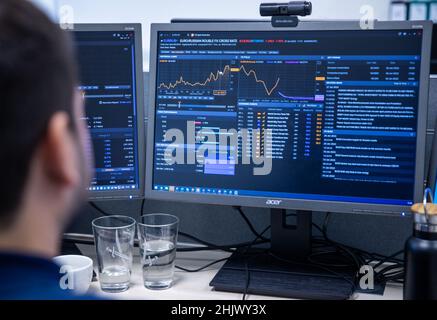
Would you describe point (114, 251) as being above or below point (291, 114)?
below

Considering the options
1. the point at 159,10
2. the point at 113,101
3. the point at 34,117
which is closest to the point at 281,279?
the point at 113,101

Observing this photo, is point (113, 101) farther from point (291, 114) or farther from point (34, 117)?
point (34, 117)

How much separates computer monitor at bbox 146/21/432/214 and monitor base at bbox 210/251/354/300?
0.13m

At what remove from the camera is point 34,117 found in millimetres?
517

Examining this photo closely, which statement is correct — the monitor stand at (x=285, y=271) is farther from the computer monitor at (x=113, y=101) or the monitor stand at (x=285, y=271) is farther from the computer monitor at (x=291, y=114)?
the computer monitor at (x=113, y=101)

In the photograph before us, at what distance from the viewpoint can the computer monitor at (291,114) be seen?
1.12 meters

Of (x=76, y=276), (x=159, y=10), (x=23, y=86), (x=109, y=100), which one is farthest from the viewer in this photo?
(x=159, y=10)

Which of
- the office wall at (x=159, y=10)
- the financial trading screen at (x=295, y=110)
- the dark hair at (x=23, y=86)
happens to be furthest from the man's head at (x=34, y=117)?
the office wall at (x=159, y=10)

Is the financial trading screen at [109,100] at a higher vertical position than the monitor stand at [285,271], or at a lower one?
higher

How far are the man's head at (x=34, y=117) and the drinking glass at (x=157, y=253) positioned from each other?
600 millimetres

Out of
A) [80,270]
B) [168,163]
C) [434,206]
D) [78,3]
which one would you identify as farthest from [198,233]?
[78,3]

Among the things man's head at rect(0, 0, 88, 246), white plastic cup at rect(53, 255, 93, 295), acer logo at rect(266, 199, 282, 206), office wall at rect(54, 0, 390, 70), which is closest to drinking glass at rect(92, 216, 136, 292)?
white plastic cup at rect(53, 255, 93, 295)

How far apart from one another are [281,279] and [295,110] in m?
0.33
